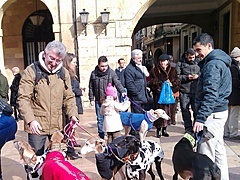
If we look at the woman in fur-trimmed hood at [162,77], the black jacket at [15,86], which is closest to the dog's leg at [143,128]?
the woman in fur-trimmed hood at [162,77]

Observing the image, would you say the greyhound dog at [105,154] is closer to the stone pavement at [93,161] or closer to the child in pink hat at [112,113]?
the stone pavement at [93,161]

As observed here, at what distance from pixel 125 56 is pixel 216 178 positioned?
317 inches

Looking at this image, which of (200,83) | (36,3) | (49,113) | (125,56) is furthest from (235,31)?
(49,113)

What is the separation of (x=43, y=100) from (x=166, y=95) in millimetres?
3362

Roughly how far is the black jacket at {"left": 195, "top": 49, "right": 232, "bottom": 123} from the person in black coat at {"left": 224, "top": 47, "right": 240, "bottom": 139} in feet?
8.71

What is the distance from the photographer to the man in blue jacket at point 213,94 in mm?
3118

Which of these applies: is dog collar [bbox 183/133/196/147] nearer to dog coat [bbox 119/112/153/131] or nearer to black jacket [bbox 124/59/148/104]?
dog coat [bbox 119/112/153/131]

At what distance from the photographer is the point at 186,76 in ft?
19.6

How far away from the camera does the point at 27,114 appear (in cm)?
308

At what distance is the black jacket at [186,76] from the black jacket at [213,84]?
2.61m

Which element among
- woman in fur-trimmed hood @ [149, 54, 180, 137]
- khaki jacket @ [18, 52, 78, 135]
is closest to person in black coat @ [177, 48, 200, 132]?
woman in fur-trimmed hood @ [149, 54, 180, 137]

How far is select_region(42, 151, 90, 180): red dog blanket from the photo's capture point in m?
2.20

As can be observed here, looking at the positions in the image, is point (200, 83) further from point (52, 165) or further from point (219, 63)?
point (52, 165)

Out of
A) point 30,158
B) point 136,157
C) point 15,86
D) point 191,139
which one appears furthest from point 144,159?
point 15,86
